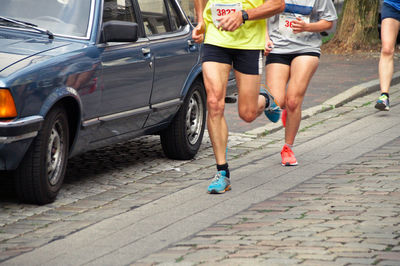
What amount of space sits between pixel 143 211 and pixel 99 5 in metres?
1.92

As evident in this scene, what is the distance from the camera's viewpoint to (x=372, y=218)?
19.4 ft

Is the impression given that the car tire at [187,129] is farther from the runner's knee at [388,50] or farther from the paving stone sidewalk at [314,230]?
the runner's knee at [388,50]

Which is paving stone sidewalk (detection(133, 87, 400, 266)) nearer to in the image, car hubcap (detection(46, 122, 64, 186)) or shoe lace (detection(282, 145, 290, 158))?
shoe lace (detection(282, 145, 290, 158))

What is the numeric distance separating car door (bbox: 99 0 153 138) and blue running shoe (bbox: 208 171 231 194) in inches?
38.3

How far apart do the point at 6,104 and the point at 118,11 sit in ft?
6.75

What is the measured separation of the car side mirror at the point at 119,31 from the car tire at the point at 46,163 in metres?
0.79

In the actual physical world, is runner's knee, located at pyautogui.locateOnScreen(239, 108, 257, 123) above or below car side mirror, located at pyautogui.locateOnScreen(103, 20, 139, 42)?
below

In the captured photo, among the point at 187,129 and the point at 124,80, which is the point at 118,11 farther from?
the point at 187,129

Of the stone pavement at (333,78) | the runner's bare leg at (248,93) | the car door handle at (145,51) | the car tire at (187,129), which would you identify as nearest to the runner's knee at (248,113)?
the runner's bare leg at (248,93)

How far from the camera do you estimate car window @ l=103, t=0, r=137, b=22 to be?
7.64 m

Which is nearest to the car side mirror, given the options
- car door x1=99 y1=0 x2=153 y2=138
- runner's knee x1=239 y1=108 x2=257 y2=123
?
car door x1=99 y1=0 x2=153 y2=138

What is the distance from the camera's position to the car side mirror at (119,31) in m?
7.11

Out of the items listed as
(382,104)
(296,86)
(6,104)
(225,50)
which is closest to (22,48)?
(6,104)

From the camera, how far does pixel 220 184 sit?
22.8 ft
